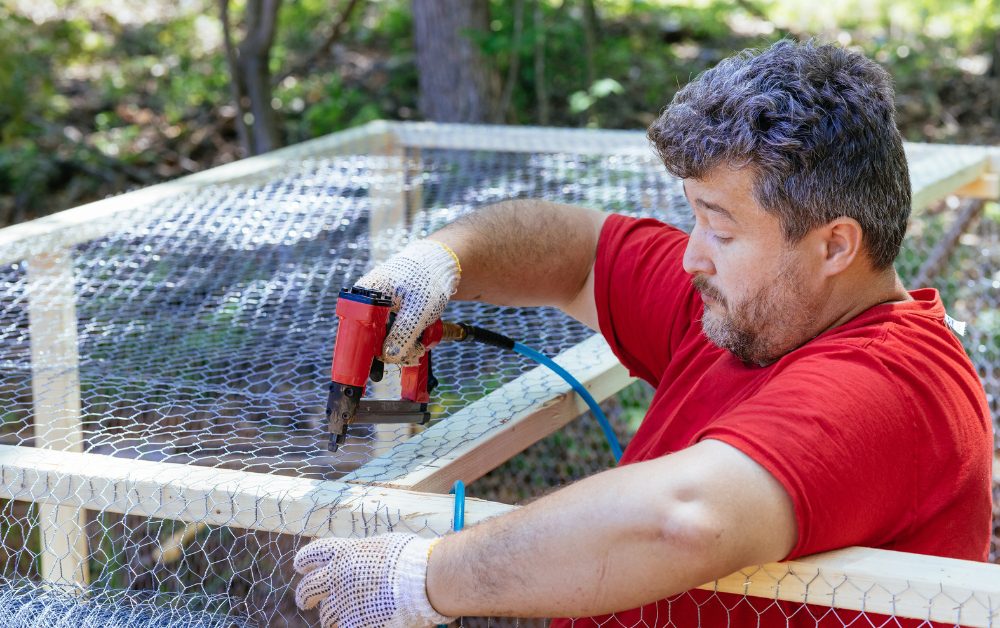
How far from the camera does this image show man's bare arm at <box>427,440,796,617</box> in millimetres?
1050

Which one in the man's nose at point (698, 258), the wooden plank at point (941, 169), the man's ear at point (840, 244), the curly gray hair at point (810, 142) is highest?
the curly gray hair at point (810, 142)

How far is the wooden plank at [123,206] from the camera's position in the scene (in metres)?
2.22

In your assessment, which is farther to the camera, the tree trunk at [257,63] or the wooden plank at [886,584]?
the tree trunk at [257,63]

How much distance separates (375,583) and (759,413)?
0.48 metres

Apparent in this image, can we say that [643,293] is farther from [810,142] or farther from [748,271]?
[810,142]

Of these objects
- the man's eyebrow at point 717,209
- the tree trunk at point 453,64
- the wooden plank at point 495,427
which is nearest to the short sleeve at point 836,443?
the man's eyebrow at point 717,209

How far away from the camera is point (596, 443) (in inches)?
134

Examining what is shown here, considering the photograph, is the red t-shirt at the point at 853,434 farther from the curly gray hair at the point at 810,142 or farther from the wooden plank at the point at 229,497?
the wooden plank at the point at 229,497

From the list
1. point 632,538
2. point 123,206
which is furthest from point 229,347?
point 632,538

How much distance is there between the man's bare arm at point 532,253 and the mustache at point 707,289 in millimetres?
504

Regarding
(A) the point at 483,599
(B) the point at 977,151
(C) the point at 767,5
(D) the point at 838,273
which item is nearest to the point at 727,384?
(D) the point at 838,273

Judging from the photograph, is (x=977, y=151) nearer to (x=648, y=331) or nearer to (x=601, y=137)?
(x=601, y=137)

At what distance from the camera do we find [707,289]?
1.43 m

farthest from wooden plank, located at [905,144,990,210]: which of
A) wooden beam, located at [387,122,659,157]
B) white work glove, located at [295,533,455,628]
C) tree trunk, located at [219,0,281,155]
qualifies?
tree trunk, located at [219,0,281,155]
